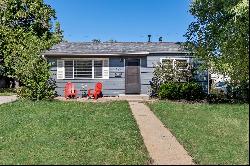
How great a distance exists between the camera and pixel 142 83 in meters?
24.0

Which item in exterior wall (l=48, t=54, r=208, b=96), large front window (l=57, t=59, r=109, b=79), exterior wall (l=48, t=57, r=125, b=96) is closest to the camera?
exterior wall (l=48, t=54, r=208, b=96)

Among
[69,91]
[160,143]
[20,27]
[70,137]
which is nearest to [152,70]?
[69,91]

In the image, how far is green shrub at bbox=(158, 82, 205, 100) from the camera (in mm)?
21469

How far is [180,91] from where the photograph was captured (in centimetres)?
2144

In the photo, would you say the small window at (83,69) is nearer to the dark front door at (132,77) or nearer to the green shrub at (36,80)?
the dark front door at (132,77)

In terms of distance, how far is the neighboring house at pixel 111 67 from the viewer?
2380cm

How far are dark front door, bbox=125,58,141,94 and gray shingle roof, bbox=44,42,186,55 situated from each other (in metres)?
0.74

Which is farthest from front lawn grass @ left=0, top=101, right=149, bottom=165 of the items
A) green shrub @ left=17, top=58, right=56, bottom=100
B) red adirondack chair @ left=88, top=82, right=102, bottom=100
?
red adirondack chair @ left=88, top=82, right=102, bottom=100

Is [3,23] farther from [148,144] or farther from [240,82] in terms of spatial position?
[240,82]

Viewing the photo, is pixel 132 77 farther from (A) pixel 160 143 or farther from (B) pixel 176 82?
(A) pixel 160 143

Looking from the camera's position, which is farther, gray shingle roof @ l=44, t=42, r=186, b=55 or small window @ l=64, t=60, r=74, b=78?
small window @ l=64, t=60, r=74, b=78

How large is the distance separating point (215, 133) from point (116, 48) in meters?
18.5

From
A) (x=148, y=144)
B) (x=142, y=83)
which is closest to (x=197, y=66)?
(x=142, y=83)

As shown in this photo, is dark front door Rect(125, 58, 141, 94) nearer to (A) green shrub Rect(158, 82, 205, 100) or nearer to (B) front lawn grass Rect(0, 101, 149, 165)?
(A) green shrub Rect(158, 82, 205, 100)
